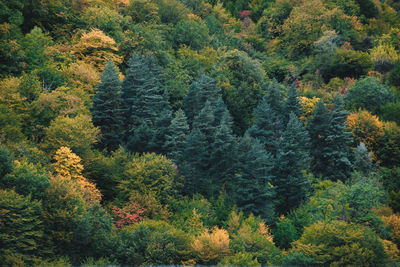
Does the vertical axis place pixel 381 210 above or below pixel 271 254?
above

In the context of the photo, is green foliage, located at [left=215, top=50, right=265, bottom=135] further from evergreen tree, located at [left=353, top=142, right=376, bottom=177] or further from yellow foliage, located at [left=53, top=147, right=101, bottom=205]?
yellow foliage, located at [left=53, top=147, right=101, bottom=205]

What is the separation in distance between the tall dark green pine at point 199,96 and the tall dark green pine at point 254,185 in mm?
9770

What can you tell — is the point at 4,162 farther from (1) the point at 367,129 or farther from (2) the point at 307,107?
(1) the point at 367,129

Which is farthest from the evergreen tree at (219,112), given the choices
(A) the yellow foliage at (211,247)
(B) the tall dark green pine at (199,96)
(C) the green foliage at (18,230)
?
(C) the green foliage at (18,230)

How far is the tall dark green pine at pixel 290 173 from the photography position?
49.1 meters

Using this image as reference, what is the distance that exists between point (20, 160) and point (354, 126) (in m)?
37.8

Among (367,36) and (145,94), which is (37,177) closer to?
(145,94)

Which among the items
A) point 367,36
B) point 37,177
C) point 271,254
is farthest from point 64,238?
point 367,36

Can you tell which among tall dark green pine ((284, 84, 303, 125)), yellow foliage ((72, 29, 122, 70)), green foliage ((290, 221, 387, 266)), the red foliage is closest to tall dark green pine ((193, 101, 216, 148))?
yellow foliage ((72, 29, 122, 70))

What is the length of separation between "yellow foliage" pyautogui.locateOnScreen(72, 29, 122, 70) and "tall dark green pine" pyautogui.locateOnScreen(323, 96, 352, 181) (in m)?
24.7

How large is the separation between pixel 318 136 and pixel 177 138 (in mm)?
16881

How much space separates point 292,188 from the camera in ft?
161

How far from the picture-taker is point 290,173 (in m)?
49.7

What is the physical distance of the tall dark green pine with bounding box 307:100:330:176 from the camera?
5512 cm
